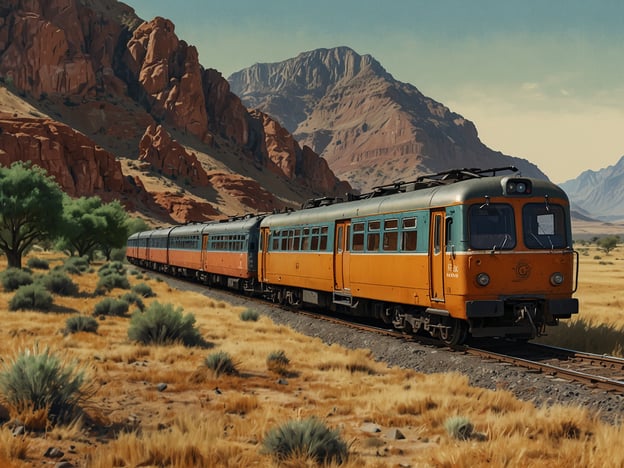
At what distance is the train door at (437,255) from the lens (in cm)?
1287

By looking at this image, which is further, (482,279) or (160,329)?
(160,329)

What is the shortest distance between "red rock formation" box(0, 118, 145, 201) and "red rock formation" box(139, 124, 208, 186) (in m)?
14.8

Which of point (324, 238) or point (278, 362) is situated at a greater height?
point (324, 238)

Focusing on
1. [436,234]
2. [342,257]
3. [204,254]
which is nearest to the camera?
[436,234]

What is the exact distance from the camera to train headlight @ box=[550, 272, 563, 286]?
12.7 m

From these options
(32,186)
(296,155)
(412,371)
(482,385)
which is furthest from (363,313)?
(296,155)

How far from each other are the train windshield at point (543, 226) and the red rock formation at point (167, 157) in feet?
406

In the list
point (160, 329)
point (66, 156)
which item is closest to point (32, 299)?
point (160, 329)

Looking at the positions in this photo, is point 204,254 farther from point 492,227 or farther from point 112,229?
point 112,229

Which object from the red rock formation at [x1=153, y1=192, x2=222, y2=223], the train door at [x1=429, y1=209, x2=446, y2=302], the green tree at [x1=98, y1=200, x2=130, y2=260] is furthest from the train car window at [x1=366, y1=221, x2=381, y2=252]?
the red rock formation at [x1=153, y1=192, x2=222, y2=223]

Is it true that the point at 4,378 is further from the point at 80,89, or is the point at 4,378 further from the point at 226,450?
the point at 80,89

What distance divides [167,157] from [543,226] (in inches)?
4943

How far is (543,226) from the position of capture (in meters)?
12.9

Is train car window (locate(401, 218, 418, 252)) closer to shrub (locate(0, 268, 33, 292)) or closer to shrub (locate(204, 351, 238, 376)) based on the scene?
shrub (locate(204, 351, 238, 376))
